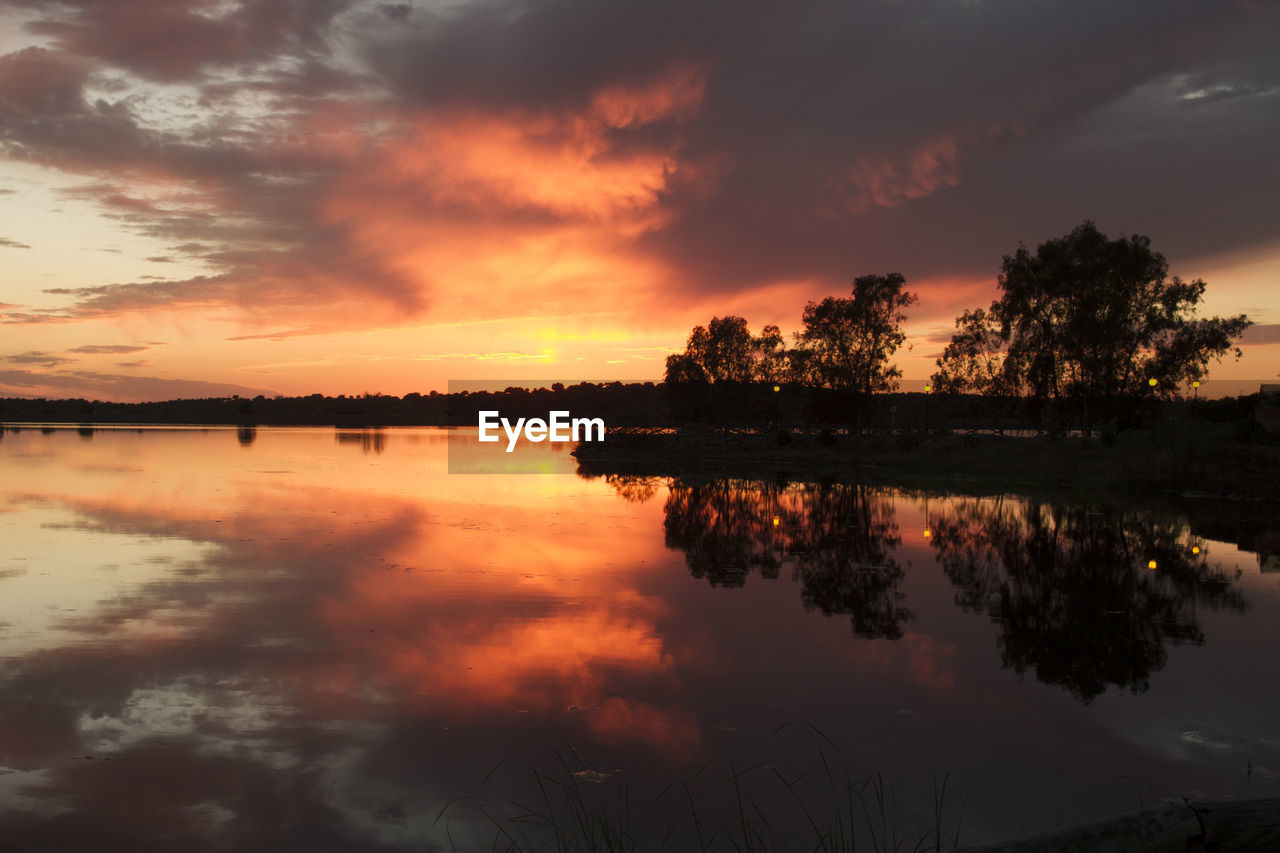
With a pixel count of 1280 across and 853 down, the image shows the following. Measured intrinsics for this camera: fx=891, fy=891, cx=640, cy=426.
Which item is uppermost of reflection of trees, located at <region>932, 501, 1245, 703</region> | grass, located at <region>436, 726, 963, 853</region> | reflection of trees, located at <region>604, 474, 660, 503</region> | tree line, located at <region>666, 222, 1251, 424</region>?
tree line, located at <region>666, 222, 1251, 424</region>

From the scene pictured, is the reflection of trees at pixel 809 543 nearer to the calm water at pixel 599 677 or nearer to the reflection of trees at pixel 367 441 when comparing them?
the calm water at pixel 599 677

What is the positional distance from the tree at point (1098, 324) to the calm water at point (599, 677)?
2532 cm

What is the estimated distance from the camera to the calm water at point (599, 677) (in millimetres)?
6613

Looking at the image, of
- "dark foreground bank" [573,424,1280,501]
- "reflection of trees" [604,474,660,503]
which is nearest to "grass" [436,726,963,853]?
"reflection of trees" [604,474,660,503]

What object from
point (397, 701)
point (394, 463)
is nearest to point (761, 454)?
point (394, 463)

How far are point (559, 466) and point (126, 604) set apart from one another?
38192mm

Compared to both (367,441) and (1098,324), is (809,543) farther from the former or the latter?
(367,441)

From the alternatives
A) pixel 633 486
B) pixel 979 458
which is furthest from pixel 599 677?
pixel 979 458

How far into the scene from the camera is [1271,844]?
408 cm

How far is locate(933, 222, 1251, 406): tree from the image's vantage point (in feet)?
141

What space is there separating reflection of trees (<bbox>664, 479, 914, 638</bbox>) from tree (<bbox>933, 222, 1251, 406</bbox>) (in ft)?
60.1

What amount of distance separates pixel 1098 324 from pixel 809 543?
101 ft

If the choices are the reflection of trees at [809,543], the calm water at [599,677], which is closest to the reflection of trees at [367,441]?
the reflection of trees at [809,543]

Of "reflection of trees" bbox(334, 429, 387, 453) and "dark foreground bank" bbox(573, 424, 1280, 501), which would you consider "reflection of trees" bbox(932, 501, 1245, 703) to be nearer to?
"dark foreground bank" bbox(573, 424, 1280, 501)
